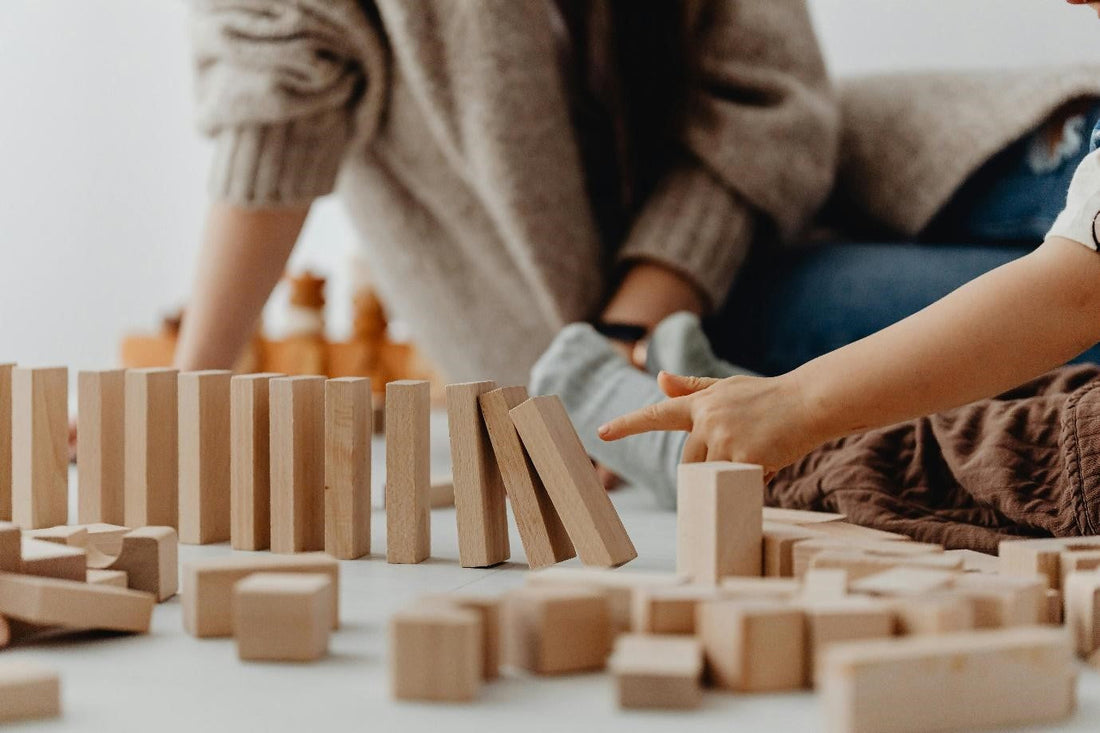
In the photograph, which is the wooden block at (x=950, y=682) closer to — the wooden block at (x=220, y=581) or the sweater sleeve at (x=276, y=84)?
the wooden block at (x=220, y=581)

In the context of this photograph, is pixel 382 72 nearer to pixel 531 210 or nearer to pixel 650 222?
pixel 531 210

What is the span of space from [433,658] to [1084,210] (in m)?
0.54

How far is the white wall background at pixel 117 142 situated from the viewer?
2221 millimetres

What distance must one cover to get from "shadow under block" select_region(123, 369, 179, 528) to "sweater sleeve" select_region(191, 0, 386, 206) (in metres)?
0.51

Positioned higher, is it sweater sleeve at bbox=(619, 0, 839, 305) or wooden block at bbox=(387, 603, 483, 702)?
sweater sleeve at bbox=(619, 0, 839, 305)

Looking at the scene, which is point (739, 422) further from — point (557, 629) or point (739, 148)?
point (739, 148)

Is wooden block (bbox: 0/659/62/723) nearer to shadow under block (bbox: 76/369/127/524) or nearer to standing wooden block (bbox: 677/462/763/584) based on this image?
standing wooden block (bbox: 677/462/763/584)

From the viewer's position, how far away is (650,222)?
1.56 meters

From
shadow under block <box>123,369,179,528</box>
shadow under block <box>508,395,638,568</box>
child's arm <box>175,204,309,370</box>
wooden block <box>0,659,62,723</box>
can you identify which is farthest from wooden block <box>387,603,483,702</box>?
child's arm <box>175,204,309,370</box>

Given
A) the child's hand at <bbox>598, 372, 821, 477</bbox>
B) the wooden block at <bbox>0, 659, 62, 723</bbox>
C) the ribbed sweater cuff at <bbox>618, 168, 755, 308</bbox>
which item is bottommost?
the wooden block at <bbox>0, 659, 62, 723</bbox>

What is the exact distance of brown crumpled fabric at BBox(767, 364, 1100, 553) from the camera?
0.89m

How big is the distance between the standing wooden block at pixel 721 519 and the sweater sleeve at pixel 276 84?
0.88 metres

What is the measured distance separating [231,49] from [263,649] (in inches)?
39.4

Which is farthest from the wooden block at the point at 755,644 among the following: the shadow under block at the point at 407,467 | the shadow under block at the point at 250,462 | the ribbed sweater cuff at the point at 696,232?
the ribbed sweater cuff at the point at 696,232
